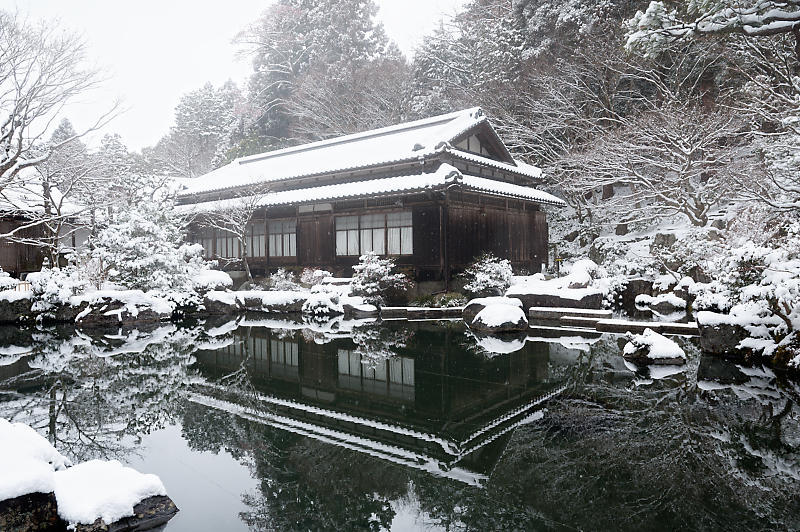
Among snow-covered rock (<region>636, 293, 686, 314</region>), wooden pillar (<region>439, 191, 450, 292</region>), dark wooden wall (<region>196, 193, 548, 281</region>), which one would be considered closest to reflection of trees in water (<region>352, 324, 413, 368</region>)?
wooden pillar (<region>439, 191, 450, 292</region>)

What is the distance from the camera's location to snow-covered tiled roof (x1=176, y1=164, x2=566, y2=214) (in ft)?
50.8

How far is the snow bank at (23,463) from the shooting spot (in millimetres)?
3168

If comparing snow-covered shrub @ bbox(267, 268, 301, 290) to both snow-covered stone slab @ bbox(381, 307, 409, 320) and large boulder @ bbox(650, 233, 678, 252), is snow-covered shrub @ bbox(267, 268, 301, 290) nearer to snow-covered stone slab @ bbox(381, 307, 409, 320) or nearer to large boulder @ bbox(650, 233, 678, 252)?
snow-covered stone slab @ bbox(381, 307, 409, 320)

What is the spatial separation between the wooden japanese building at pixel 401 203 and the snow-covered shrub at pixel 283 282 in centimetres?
114

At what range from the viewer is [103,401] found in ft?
21.1

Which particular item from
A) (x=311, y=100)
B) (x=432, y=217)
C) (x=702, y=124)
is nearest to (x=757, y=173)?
(x=702, y=124)

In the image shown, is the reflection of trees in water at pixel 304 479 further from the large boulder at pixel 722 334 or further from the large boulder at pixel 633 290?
the large boulder at pixel 633 290

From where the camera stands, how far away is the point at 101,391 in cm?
687

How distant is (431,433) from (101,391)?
15.8 feet

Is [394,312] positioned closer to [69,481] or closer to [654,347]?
[654,347]

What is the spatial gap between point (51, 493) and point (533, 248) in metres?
19.4

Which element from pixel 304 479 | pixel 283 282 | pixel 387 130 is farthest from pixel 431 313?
pixel 387 130

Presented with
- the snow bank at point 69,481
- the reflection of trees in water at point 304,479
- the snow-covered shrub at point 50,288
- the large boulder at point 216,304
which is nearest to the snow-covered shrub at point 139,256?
the large boulder at point 216,304

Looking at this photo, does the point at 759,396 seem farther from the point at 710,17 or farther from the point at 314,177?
the point at 314,177
